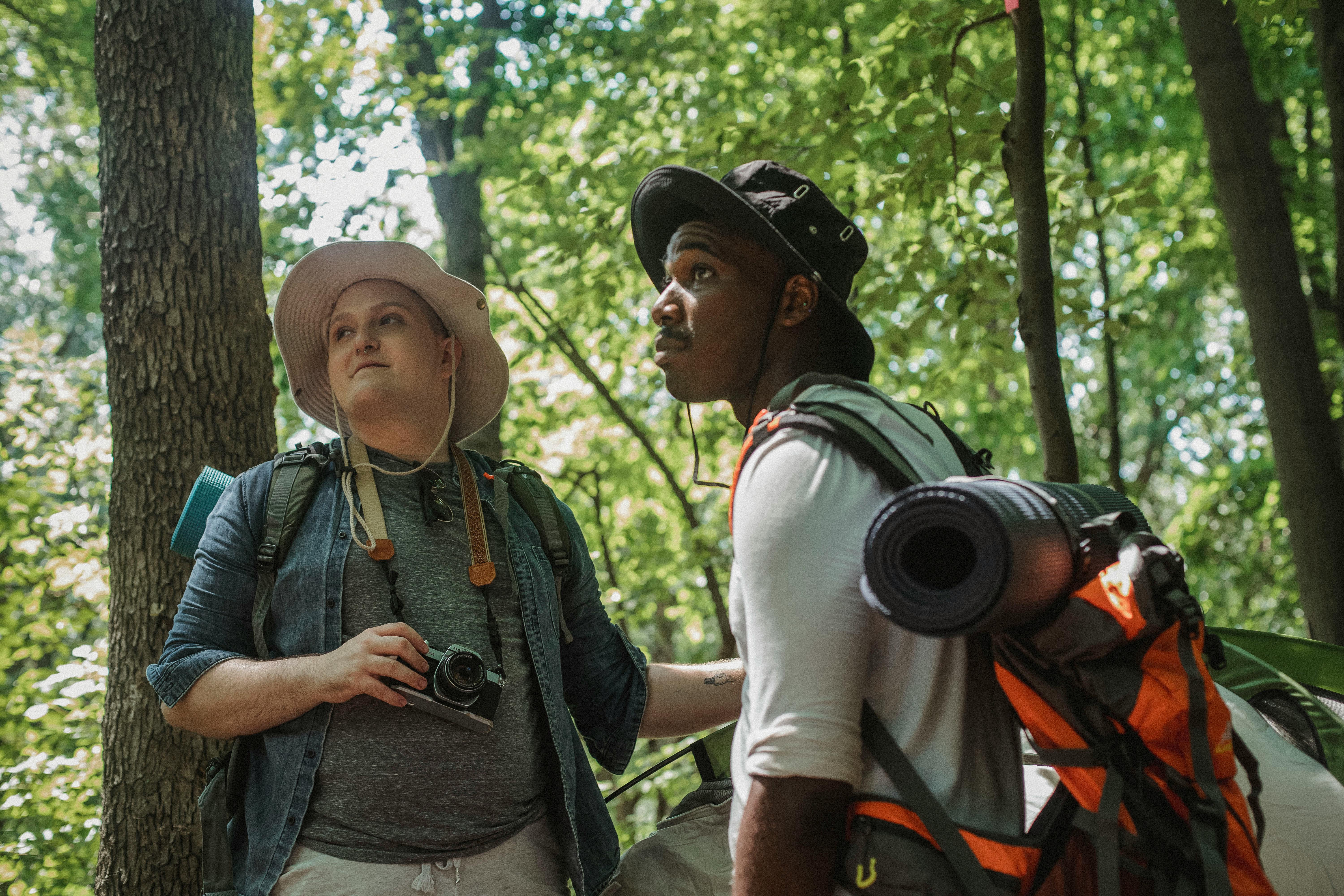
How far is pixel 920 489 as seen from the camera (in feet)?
3.74

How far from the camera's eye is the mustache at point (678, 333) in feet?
5.81

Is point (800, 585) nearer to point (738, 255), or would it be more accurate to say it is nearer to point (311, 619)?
point (738, 255)

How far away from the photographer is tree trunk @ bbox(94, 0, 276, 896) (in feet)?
8.70

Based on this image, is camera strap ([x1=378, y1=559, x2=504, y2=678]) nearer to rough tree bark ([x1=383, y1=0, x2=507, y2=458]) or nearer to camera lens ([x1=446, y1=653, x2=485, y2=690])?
camera lens ([x1=446, y1=653, x2=485, y2=690])

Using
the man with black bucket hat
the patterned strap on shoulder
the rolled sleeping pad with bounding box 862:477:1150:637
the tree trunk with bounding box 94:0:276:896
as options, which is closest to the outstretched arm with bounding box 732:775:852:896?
the man with black bucket hat

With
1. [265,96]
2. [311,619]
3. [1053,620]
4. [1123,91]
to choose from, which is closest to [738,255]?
[1053,620]

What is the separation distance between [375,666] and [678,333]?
0.83 metres

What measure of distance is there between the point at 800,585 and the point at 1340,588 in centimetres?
403

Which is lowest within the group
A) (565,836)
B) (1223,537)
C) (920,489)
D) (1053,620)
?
(565,836)

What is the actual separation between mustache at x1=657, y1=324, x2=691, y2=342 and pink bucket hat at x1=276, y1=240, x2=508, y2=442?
2.65 ft

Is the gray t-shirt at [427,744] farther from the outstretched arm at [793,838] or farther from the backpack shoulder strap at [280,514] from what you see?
the outstretched arm at [793,838]

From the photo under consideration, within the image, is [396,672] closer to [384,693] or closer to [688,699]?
[384,693]

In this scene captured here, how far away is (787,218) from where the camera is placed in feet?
5.80

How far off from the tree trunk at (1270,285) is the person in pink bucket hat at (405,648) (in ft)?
10.9
